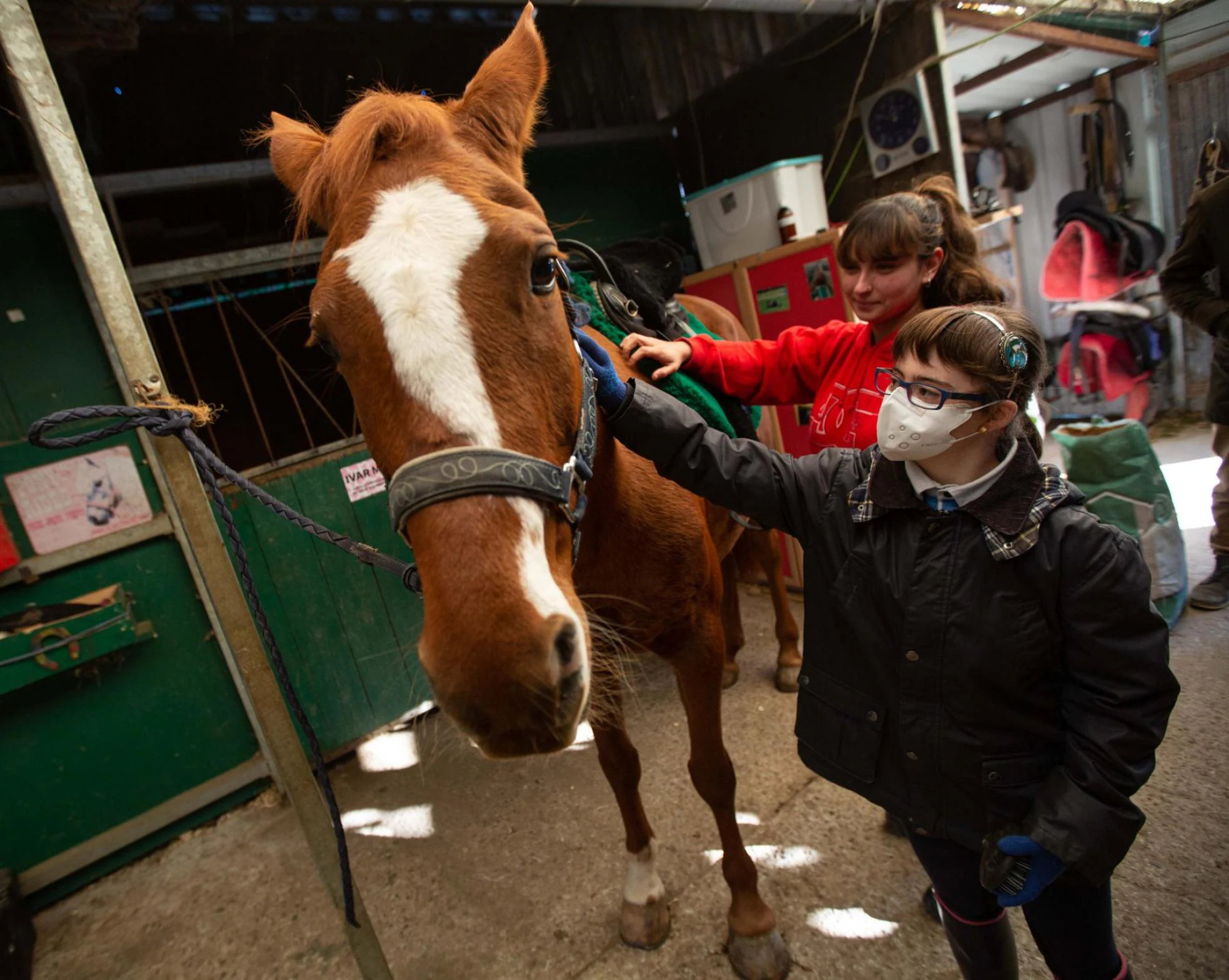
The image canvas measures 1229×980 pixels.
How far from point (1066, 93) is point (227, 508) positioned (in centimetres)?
767

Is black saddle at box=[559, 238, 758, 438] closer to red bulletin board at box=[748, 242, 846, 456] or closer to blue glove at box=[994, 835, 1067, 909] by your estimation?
red bulletin board at box=[748, 242, 846, 456]

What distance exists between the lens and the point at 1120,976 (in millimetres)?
1241

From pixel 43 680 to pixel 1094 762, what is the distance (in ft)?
11.3

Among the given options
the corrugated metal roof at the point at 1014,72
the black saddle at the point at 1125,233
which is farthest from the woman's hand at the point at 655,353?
the black saddle at the point at 1125,233

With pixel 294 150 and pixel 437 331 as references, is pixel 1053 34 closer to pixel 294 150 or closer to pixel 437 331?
pixel 294 150

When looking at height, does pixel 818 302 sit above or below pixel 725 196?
below

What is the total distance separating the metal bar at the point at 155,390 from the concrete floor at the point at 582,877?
845 millimetres

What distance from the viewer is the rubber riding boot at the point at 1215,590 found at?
114 inches

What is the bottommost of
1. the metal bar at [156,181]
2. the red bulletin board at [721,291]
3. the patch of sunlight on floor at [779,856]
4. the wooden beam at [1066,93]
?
the patch of sunlight on floor at [779,856]

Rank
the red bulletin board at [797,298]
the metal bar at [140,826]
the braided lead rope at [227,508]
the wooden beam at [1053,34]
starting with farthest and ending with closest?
the wooden beam at [1053,34], the red bulletin board at [797,298], the metal bar at [140,826], the braided lead rope at [227,508]

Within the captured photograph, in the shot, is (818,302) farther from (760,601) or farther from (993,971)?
(993,971)

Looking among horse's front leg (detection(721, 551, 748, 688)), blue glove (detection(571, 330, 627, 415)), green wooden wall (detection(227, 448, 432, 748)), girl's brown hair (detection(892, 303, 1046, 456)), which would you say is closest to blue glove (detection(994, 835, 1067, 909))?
girl's brown hair (detection(892, 303, 1046, 456))

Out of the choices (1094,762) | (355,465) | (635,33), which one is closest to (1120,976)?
(1094,762)

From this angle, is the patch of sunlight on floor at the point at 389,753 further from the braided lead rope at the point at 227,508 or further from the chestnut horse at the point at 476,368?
the chestnut horse at the point at 476,368
